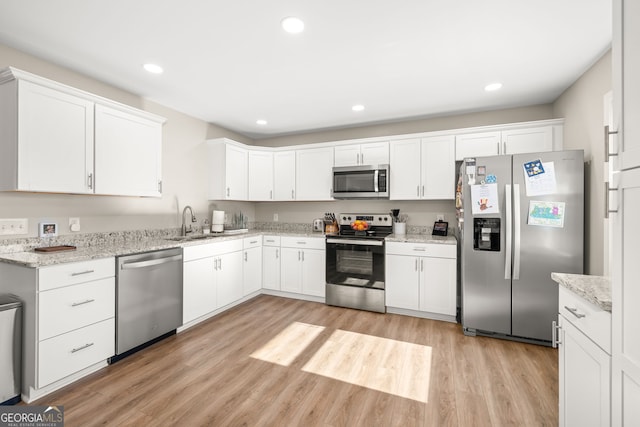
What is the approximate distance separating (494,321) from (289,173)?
3.17 m

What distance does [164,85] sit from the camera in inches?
115

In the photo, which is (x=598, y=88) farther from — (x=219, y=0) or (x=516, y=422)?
(x=219, y=0)

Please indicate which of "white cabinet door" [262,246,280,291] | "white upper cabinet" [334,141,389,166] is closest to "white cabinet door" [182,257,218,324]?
"white cabinet door" [262,246,280,291]

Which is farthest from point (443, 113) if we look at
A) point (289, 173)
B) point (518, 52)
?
point (289, 173)

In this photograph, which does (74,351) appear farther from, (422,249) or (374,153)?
(374,153)

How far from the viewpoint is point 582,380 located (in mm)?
1253

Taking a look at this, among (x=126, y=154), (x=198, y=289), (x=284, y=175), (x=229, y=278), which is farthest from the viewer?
(x=284, y=175)

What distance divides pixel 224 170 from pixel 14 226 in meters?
2.15

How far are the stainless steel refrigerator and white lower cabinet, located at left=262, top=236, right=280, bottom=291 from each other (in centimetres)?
238

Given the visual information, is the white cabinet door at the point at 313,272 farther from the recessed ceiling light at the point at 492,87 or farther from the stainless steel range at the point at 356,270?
the recessed ceiling light at the point at 492,87

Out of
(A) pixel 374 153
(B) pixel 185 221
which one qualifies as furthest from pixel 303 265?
(A) pixel 374 153

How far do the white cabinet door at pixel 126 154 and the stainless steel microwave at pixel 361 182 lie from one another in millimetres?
2199

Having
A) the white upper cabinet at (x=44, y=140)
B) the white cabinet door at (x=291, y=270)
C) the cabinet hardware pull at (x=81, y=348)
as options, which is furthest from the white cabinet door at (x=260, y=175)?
the cabinet hardware pull at (x=81, y=348)

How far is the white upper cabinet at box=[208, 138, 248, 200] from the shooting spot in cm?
401
